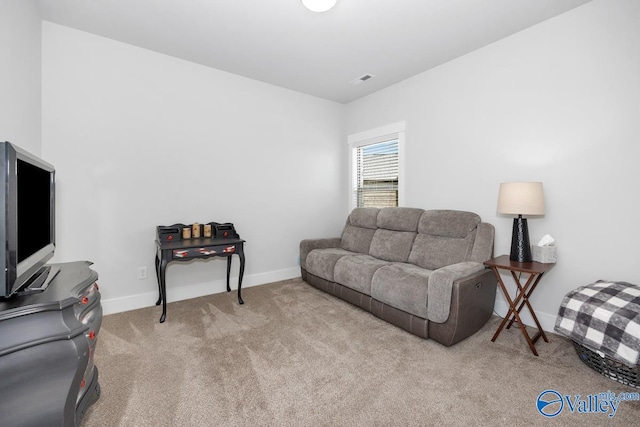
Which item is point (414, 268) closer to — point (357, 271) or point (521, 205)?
point (357, 271)

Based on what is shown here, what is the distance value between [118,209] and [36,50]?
1.42m

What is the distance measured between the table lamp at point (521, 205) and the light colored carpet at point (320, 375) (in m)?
0.72

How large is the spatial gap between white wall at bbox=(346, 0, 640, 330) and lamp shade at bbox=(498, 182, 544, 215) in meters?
0.36

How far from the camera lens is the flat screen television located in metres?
1.08

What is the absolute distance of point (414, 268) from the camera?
9.12 feet

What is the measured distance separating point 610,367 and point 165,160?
4019 mm

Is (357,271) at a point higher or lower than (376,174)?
lower

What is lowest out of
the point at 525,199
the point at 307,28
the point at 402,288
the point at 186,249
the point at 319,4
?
the point at 402,288

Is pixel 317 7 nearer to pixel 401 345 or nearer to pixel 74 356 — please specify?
pixel 74 356

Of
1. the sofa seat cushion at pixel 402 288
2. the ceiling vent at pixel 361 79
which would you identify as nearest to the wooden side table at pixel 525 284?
the sofa seat cushion at pixel 402 288

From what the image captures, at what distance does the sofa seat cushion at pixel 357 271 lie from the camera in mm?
2763

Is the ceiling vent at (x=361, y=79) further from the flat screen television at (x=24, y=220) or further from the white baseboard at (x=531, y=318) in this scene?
the flat screen television at (x=24, y=220)

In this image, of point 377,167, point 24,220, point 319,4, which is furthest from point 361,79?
point 24,220

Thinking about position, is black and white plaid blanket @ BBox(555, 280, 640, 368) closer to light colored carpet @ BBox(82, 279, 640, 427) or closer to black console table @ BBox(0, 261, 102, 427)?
light colored carpet @ BBox(82, 279, 640, 427)
